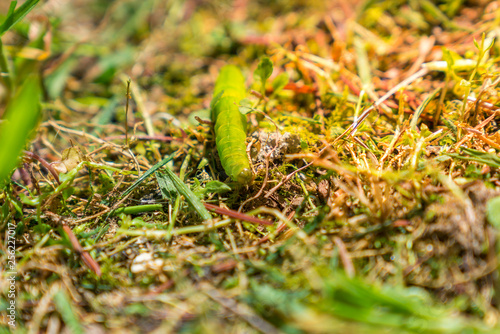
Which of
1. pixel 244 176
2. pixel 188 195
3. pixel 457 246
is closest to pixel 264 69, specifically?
pixel 244 176

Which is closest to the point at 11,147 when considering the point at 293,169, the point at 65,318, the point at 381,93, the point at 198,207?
the point at 65,318

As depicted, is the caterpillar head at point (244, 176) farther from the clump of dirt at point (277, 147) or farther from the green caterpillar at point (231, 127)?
the clump of dirt at point (277, 147)

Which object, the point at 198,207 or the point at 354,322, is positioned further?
the point at 198,207

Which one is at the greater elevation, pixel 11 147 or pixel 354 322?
pixel 11 147

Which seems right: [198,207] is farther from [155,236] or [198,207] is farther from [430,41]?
[430,41]

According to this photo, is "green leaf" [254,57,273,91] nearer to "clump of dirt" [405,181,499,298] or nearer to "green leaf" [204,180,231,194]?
"green leaf" [204,180,231,194]

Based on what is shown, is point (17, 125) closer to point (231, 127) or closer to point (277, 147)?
point (231, 127)

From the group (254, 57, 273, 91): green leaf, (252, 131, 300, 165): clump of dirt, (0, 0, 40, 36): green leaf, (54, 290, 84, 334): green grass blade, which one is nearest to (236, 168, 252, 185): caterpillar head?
(252, 131, 300, 165): clump of dirt
